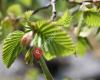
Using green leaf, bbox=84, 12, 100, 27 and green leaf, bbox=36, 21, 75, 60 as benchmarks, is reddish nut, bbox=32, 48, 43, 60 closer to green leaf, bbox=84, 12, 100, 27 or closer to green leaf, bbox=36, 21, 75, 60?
green leaf, bbox=36, 21, 75, 60

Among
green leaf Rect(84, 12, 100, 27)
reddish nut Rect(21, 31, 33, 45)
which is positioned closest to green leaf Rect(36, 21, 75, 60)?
reddish nut Rect(21, 31, 33, 45)

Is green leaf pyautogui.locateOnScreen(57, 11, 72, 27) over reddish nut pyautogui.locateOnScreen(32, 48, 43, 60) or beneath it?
over

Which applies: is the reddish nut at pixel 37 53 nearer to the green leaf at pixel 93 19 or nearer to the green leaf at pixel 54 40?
the green leaf at pixel 54 40

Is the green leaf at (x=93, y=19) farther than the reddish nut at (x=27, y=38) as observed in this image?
Yes

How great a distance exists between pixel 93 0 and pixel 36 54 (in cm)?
27

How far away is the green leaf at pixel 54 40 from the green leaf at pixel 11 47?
0.06 metres

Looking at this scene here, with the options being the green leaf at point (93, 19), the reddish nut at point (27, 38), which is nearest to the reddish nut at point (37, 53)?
the reddish nut at point (27, 38)

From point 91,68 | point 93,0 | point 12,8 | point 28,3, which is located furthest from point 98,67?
point 93,0

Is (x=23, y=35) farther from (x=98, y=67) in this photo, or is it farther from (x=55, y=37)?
(x=98, y=67)

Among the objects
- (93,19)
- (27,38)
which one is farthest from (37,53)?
(93,19)

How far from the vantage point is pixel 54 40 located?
2.73 feet

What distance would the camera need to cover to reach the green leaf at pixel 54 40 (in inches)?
31.6

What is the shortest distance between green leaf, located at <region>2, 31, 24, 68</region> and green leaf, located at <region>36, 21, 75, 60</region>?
0.19 feet

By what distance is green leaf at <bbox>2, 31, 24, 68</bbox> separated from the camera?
857 millimetres
